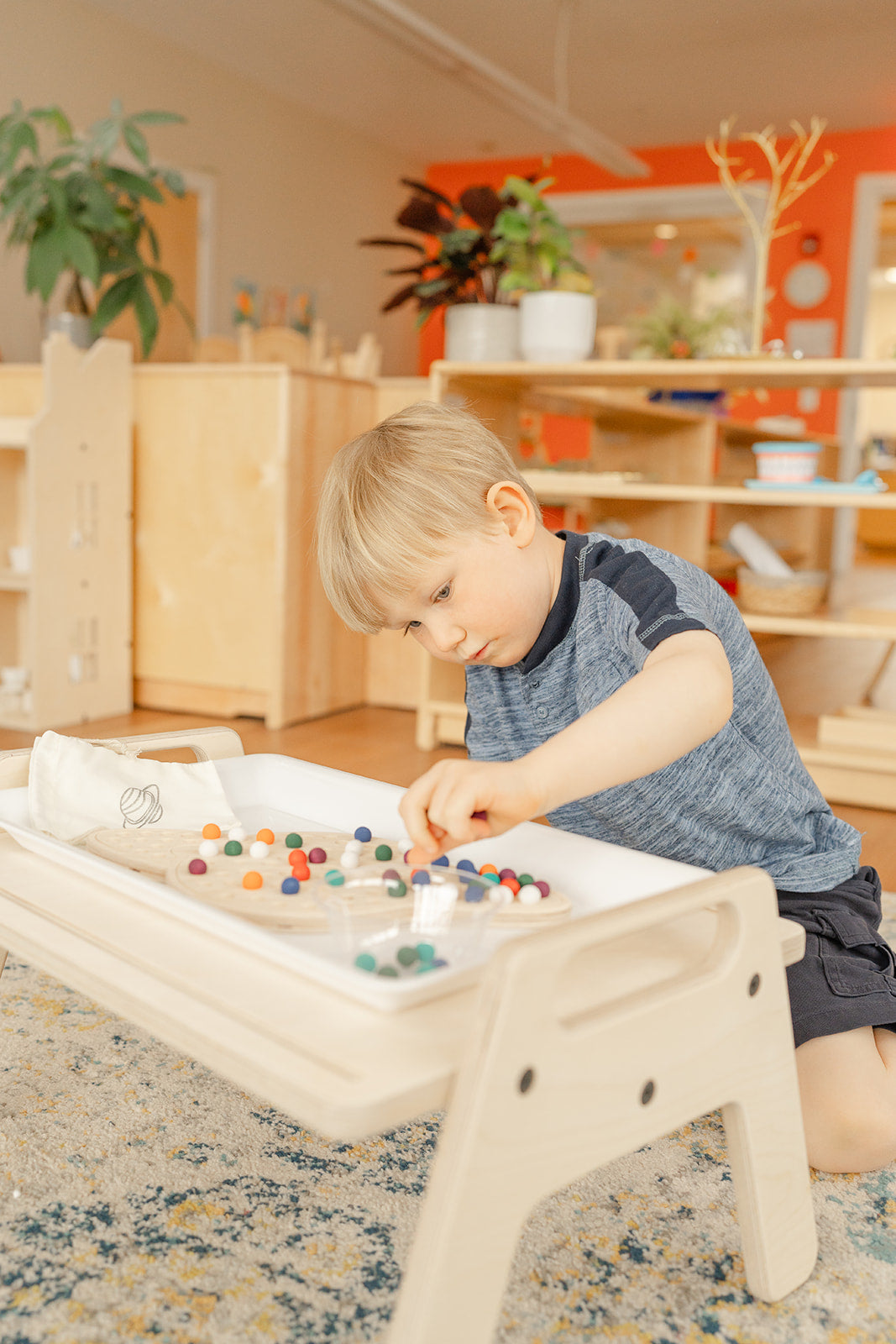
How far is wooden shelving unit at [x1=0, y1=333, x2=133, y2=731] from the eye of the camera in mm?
2697

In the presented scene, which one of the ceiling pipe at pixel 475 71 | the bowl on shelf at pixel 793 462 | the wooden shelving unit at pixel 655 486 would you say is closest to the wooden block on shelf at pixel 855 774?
the wooden shelving unit at pixel 655 486

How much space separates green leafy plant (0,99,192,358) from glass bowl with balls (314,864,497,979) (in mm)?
2364

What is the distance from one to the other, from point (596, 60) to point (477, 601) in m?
5.06

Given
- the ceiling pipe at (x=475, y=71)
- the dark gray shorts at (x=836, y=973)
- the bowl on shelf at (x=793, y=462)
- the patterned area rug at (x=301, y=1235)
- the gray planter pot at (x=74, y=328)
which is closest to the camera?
the patterned area rug at (x=301, y=1235)

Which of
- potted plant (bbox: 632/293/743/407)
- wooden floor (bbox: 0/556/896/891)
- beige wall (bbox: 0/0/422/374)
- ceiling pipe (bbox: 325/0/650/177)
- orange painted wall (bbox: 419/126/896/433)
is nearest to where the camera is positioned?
wooden floor (bbox: 0/556/896/891)

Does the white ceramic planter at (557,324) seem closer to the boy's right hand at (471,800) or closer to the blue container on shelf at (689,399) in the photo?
the blue container on shelf at (689,399)

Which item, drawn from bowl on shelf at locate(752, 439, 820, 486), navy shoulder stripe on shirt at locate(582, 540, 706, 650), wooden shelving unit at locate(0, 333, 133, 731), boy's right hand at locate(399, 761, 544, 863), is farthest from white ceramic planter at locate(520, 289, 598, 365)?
boy's right hand at locate(399, 761, 544, 863)

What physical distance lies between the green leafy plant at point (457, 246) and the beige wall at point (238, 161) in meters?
2.14

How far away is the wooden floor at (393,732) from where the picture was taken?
89.2 inches

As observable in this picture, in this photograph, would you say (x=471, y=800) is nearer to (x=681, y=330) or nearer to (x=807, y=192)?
(x=681, y=330)

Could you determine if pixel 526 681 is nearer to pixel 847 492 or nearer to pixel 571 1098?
pixel 571 1098

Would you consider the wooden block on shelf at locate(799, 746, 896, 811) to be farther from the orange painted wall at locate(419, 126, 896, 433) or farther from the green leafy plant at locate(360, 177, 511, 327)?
the orange painted wall at locate(419, 126, 896, 433)

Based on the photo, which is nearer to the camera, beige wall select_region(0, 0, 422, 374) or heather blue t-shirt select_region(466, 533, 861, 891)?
heather blue t-shirt select_region(466, 533, 861, 891)

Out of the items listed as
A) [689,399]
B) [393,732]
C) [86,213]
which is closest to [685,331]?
[689,399]
